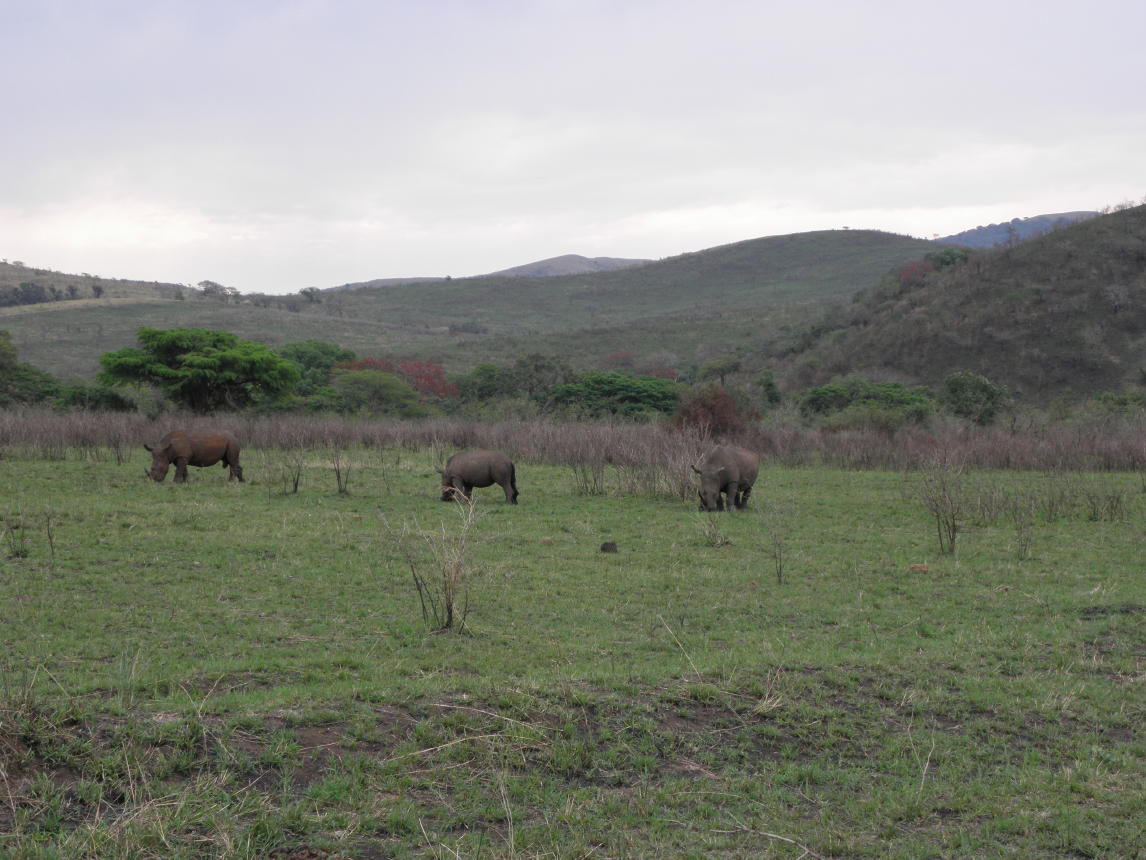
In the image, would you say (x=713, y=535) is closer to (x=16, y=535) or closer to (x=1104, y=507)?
(x=1104, y=507)

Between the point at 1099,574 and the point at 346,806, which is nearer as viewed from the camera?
the point at 346,806

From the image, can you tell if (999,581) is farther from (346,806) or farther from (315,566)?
(346,806)

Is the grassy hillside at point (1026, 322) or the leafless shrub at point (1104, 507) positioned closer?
the leafless shrub at point (1104, 507)

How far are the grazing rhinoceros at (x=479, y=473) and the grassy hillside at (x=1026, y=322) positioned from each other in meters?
33.3

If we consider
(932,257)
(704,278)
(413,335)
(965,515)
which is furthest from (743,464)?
(704,278)

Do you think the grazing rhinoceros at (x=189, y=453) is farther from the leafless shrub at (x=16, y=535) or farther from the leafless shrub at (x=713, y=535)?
the leafless shrub at (x=713, y=535)

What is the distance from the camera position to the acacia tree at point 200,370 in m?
31.2

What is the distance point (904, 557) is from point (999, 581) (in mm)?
1610

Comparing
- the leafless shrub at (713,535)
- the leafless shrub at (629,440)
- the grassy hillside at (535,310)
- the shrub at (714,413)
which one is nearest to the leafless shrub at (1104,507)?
the leafless shrub at (629,440)

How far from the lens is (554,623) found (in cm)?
827

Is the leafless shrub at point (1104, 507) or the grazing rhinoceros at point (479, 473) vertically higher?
the grazing rhinoceros at point (479, 473)

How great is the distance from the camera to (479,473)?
16.3 metres

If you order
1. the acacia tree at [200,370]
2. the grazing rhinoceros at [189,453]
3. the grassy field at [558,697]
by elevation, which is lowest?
the grassy field at [558,697]

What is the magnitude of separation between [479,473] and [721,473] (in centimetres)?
420
